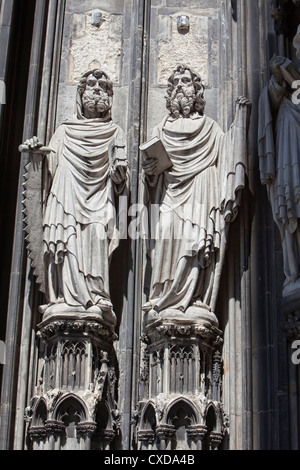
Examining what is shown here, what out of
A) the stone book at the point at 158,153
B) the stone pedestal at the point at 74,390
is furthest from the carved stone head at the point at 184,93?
the stone pedestal at the point at 74,390

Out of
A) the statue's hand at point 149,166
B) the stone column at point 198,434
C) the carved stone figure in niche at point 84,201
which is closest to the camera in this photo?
the stone column at point 198,434

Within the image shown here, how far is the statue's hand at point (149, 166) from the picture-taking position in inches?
394

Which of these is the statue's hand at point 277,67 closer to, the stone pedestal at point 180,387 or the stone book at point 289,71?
the stone book at point 289,71

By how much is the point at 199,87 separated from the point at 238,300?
2523 millimetres

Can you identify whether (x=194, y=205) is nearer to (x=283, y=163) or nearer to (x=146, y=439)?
(x=283, y=163)

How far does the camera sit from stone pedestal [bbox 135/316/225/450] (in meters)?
9.12

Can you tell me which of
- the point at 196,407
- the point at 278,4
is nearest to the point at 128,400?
the point at 196,407

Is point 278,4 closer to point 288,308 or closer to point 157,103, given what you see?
point 157,103

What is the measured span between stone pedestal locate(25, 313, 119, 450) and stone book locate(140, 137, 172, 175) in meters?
1.87

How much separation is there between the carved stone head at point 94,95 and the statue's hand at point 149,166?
905 mm

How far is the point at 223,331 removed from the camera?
9.90m

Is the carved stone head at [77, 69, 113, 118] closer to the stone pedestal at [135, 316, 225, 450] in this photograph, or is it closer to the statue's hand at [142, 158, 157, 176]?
the statue's hand at [142, 158, 157, 176]

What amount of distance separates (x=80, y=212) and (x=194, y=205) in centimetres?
124

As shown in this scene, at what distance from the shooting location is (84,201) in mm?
10008
